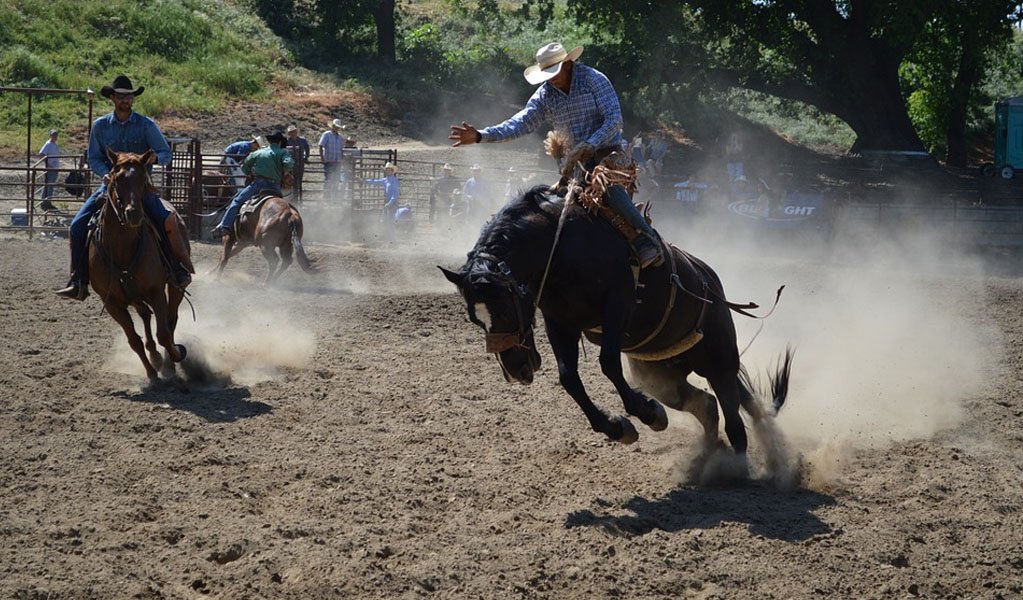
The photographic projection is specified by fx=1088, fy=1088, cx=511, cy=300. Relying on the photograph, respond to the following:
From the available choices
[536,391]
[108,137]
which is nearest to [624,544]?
[536,391]

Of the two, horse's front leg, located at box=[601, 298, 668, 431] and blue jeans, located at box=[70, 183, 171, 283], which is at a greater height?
blue jeans, located at box=[70, 183, 171, 283]

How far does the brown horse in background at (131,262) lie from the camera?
7.78 m

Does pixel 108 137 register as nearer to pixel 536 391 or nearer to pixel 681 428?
pixel 536 391

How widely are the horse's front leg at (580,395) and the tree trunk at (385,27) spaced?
1406 inches

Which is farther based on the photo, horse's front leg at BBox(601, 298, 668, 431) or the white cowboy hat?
the white cowboy hat

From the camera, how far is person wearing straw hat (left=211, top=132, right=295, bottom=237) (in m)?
14.4

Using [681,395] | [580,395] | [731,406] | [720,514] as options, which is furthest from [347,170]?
[720,514]

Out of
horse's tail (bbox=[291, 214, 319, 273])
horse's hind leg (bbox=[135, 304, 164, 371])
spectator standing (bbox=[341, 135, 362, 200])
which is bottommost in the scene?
horse's hind leg (bbox=[135, 304, 164, 371])

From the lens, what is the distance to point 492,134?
6281 millimetres

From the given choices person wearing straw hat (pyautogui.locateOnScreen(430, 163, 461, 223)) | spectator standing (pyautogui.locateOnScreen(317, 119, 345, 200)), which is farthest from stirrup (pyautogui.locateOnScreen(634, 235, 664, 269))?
person wearing straw hat (pyautogui.locateOnScreen(430, 163, 461, 223))

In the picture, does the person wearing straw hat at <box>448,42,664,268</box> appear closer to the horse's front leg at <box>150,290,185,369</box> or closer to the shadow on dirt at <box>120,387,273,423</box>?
the shadow on dirt at <box>120,387,273,423</box>

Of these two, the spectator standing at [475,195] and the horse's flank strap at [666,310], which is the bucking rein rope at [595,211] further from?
the spectator standing at [475,195]

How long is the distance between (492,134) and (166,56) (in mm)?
31477

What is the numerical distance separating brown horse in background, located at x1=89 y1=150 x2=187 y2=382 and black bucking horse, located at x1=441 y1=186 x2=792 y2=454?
3.41 metres
